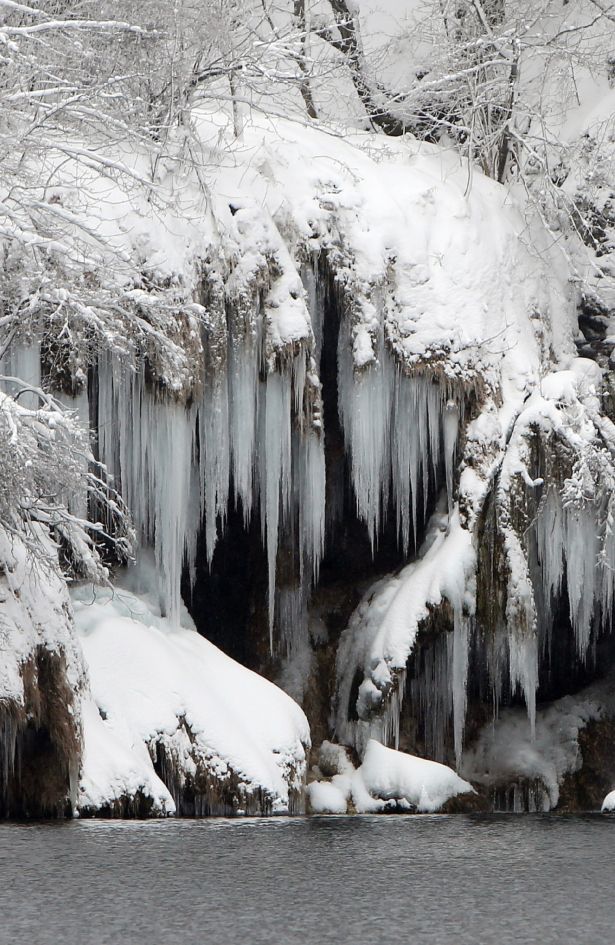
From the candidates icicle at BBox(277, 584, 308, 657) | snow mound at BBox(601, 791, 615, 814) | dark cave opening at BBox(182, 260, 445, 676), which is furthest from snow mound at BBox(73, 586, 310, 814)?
snow mound at BBox(601, 791, 615, 814)

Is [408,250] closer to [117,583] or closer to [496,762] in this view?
[117,583]

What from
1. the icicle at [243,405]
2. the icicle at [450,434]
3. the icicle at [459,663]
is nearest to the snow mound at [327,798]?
the icicle at [459,663]

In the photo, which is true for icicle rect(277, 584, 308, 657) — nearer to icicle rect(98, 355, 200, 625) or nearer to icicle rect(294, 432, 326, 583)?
icicle rect(294, 432, 326, 583)

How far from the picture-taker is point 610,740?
14547 millimetres

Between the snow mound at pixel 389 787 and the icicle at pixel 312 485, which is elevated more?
the icicle at pixel 312 485

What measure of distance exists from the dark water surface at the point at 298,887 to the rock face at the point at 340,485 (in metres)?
2.85

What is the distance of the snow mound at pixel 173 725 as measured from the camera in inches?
384

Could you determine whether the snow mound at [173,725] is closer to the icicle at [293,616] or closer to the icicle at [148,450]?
the icicle at [148,450]

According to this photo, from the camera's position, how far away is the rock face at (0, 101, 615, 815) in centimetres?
1112

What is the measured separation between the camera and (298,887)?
5.30m

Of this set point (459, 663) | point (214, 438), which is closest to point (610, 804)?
point (459, 663)

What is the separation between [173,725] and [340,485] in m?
4.09

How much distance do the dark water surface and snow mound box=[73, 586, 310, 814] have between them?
1.39 meters

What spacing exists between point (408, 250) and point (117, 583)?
4371 millimetres
